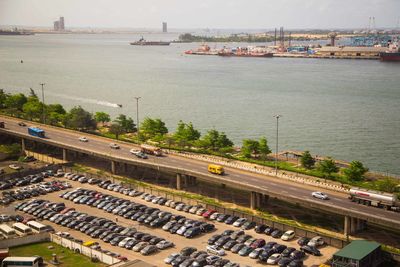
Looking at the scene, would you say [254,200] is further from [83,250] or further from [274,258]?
[83,250]

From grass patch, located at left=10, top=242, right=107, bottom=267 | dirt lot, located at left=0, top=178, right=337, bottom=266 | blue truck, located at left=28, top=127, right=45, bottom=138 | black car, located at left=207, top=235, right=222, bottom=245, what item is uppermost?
blue truck, located at left=28, top=127, right=45, bottom=138

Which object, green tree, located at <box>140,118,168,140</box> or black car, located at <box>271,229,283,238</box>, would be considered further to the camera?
green tree, located at <box>140,118,168,140</box>

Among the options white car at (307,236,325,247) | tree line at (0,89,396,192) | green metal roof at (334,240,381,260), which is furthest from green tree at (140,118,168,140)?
green metal roof at (334,240,381,260)

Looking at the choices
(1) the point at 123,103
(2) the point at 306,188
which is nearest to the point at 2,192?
(2) the point at 306,188

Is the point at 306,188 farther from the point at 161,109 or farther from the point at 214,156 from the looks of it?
the point at 161,109

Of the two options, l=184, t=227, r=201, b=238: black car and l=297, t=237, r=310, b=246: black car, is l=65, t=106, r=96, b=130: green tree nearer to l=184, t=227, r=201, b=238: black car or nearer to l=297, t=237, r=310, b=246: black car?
l=184, t=227, r=201, b=238: black car
